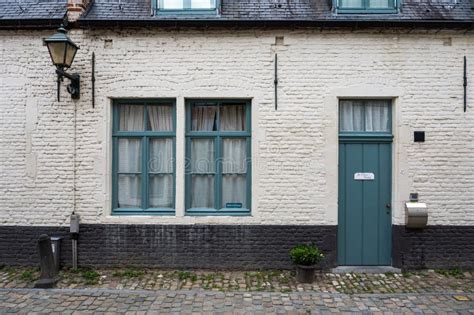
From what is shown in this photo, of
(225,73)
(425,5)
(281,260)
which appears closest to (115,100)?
(225,73)

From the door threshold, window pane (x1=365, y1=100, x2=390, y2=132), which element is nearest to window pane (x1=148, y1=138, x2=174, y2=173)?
the door threshold

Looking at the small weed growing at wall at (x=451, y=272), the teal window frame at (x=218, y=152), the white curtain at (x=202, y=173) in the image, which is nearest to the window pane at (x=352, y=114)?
the teal window frame at (x=218, y=152)

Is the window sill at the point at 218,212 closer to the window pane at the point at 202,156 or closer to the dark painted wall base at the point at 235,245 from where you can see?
the dark painted wall base at the point at 235,245

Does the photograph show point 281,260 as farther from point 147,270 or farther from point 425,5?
point 425,5

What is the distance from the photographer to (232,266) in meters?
6.64

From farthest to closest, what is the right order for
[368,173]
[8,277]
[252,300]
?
[368,173] < [8,277] < [252,300]

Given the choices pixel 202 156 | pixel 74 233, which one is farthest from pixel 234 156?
pixel 74 233

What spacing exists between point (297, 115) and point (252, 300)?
3.18 m

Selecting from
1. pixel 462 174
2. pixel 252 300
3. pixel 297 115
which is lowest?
pixel 252 300

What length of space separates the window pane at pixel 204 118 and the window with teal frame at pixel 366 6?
295cm

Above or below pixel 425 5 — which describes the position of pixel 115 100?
below

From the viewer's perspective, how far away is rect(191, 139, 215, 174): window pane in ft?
22.5

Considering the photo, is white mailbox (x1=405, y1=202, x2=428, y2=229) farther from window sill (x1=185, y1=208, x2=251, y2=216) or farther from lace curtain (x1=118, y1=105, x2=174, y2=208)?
lace curtain (x1=118, y1=105, x2=174, y2=208)

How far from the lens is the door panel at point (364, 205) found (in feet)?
22.1
